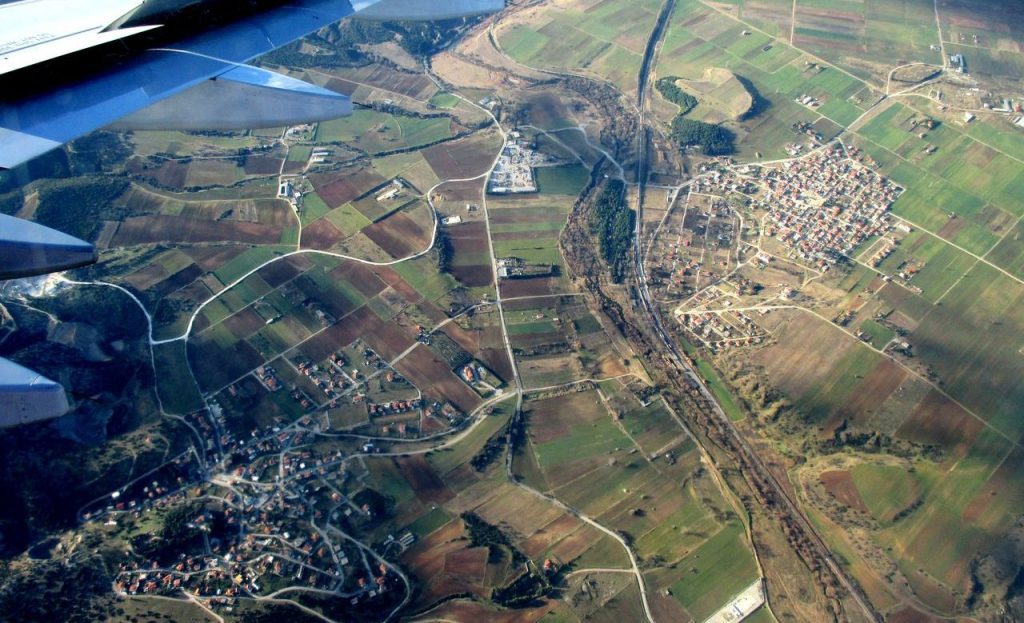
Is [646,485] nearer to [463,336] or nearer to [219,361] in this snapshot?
[463,336]

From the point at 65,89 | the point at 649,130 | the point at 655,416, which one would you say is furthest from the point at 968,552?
the point at 65,89

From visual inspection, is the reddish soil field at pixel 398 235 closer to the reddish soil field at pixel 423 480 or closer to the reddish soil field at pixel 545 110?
the reddish soil field at pixel 423 480

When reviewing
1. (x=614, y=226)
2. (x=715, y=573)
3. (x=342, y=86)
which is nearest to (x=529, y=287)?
(x=614, y=226)

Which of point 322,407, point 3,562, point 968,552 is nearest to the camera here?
point 3,562

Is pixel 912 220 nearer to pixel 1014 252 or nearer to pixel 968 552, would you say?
pixel 1014 252

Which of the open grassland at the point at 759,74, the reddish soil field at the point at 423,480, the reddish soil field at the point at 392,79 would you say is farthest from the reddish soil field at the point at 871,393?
the reddish soil field at the point at 392,79

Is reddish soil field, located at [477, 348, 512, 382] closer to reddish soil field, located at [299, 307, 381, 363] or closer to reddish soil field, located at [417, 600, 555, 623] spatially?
reddish soil field, located at [299, 307, 381, 363]
